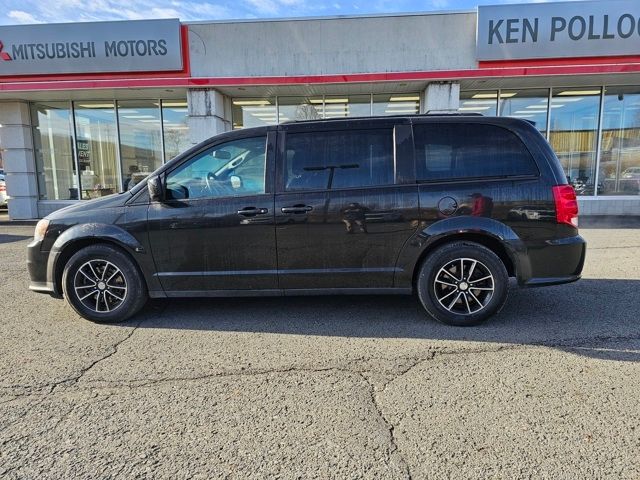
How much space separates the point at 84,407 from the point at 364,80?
30.7ft

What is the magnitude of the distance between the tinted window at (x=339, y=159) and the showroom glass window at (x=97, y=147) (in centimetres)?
1039

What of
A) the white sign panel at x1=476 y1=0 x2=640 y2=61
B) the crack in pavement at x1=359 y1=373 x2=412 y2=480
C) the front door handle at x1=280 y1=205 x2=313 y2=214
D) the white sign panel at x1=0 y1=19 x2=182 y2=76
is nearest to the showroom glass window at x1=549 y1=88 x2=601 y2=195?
the white sign panel at x1=476 y1=0 x2=640 y2=61

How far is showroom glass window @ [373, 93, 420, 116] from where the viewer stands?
39.2 feet

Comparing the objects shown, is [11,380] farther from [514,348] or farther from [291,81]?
[291,81]

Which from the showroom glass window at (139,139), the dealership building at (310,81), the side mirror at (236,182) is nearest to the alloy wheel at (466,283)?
the side mirror at (236,182)

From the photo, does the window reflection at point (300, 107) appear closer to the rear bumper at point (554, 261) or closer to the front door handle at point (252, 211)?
the front door handle at point (252, 211)

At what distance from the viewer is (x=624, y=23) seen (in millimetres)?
9742

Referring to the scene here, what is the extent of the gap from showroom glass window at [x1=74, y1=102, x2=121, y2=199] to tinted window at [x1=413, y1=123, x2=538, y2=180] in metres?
11.2

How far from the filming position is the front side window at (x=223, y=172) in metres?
4.27

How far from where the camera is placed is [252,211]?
418 cm

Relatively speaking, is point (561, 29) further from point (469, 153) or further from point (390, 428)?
point (390, 428)

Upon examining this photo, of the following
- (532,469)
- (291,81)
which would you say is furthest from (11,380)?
(291,81)

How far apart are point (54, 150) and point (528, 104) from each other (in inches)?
545

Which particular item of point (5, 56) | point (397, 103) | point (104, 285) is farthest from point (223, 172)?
point (5, 56)
